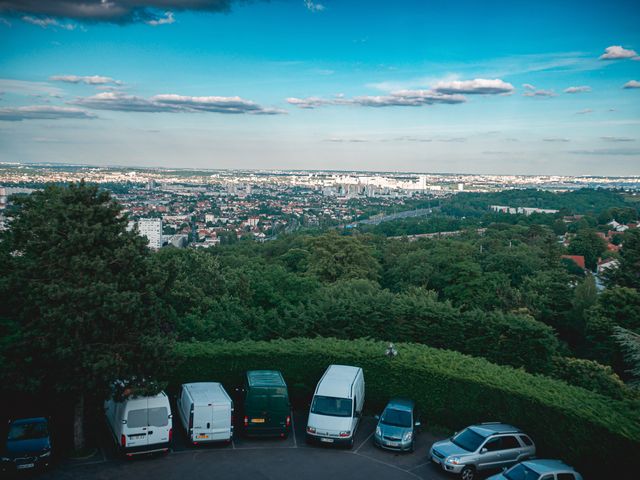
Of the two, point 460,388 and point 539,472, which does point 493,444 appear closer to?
point 539,472

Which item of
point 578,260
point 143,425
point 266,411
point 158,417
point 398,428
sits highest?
point 158,417

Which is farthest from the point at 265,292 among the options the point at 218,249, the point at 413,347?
the point at 218,249

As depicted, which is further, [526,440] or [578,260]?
[578,260]

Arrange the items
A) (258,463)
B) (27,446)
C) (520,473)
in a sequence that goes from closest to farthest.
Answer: (520,473) → (27,446) → (258,463)

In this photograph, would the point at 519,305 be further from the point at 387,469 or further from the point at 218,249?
the point at 218,249

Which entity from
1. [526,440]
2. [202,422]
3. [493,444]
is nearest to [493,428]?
[493,444]

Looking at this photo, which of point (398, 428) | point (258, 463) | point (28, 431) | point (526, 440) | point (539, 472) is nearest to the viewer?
point (539, 472)
